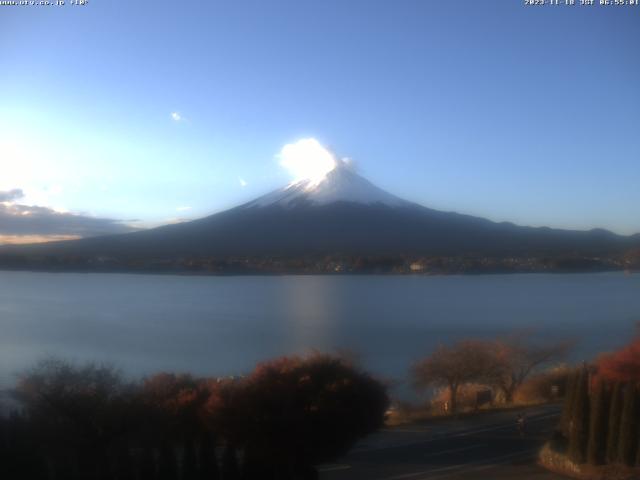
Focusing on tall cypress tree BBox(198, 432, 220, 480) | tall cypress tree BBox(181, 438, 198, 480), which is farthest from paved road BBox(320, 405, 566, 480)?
tall cypress tree BBox(181, 438, 198, 480)

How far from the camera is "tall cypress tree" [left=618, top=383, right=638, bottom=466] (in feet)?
22.0

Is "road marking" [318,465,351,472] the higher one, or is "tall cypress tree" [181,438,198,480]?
"tall cypress tree" [181,438,198,480]

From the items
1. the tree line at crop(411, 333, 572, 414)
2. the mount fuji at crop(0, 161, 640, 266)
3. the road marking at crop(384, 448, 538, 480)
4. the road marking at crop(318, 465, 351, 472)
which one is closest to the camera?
the road marking at crop(384, 448, 538, 480)

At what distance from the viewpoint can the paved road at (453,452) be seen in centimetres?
713

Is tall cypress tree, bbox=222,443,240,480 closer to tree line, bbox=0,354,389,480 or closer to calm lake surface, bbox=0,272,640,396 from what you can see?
tree line, bbox=0,354,389,480

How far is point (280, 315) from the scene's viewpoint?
1709 centimetres

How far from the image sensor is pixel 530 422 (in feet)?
32.1

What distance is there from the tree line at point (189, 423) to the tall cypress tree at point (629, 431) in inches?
97.5

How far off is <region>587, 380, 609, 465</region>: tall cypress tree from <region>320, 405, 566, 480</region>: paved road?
0.45 metres

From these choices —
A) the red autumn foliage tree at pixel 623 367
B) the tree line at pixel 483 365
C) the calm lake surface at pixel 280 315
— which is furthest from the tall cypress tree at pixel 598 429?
the calm lake surface at pixel 280 315

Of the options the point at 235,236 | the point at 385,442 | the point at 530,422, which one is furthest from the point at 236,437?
the point at 235,236

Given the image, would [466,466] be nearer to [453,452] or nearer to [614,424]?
[453,452]

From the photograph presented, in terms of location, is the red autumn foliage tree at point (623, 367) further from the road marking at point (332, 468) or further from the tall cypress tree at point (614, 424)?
the road marking at point (332, 468)

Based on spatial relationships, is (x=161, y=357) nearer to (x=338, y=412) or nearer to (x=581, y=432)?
(x=338, y=412)
